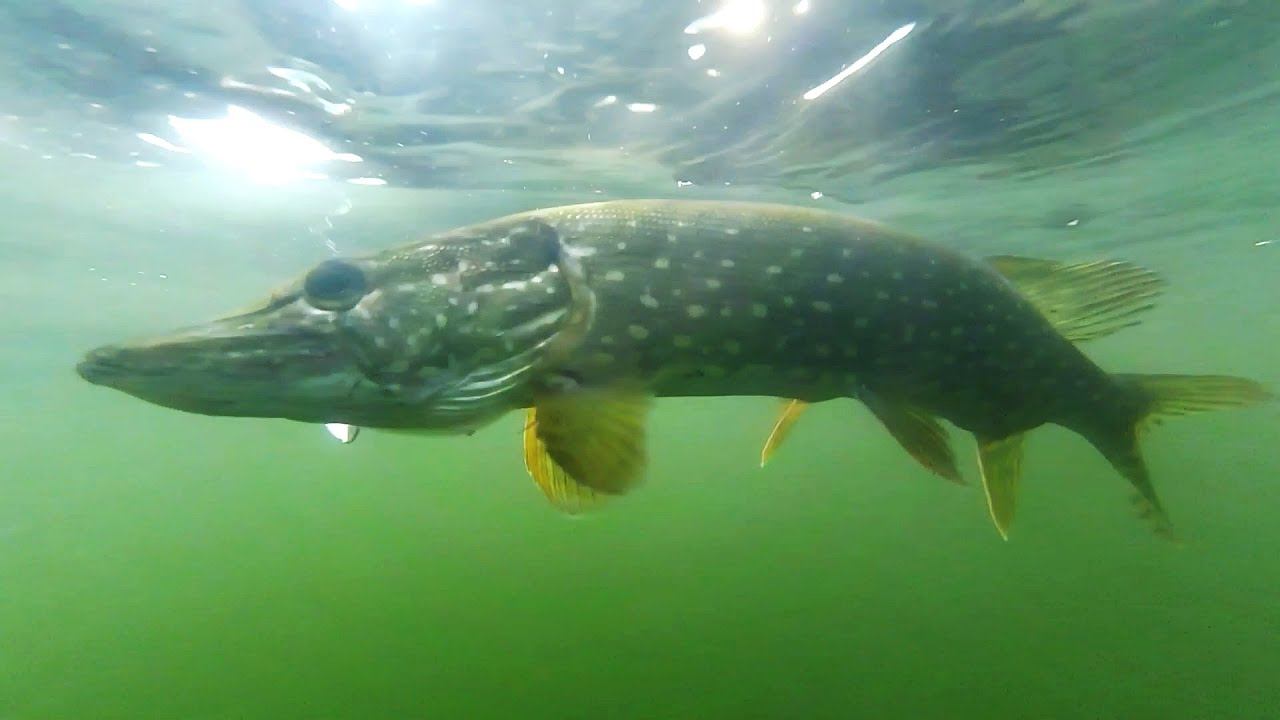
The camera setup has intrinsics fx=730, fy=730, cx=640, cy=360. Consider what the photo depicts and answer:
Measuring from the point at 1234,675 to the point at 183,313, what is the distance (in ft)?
78.4

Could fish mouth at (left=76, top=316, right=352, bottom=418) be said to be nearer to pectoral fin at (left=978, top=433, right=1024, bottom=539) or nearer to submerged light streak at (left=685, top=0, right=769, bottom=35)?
pectoral fin at (left=978, top=433, right=1024, bottom=539)

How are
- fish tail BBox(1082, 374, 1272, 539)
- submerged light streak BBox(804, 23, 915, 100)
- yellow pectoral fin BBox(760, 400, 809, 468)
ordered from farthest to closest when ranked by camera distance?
submerged light streak BBox(804, 23, 915, 100), yellow pectoral fin BBox(760, 400, 809, 468), fish tail BBox(1082, 374, 1272, 539)

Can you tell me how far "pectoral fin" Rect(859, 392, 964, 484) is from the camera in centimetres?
361

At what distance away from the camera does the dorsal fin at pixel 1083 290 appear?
12.5 ft

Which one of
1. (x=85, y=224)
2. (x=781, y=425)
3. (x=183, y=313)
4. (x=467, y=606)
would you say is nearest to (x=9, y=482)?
(x=183, y=313)

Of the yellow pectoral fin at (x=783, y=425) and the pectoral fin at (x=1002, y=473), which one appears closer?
the pectoral fin at (x=1002, y=473)

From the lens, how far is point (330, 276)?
9.01 feet

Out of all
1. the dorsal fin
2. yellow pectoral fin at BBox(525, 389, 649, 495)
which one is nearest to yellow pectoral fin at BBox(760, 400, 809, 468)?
the dorsal fin

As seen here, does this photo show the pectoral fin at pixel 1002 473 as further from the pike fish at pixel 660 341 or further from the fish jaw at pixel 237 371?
the fish jaw at pixel 237 371

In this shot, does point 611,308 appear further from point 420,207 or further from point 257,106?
point 420,207

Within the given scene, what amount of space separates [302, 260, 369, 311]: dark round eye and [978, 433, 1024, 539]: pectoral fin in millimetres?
3296

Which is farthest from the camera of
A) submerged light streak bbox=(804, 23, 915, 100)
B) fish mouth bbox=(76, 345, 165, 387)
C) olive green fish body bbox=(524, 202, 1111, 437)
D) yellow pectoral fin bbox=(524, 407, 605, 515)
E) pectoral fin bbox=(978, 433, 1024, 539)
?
submerged light streak bbox=(804, 23, 915, 100)

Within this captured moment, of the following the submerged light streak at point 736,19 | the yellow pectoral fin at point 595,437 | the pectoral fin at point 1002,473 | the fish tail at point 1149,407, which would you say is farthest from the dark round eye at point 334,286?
the submerged light streak at point 736,19

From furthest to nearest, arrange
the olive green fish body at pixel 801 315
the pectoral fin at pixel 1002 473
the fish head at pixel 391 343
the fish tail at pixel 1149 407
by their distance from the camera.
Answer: the pectoral fin at pixel 1002 473 < the fish tail at pixel 1149 407 < the olive green fish body at pixel 801 315 < the fish head at pixel 391 343
